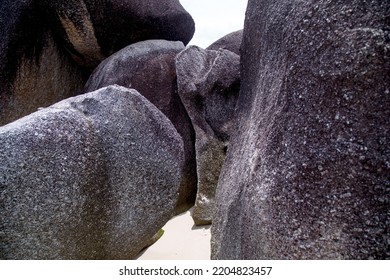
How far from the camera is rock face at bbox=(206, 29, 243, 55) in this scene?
4.14 m

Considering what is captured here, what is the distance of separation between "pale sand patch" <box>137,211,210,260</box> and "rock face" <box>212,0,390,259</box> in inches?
39.0

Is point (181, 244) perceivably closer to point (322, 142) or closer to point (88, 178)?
point (88, 178)

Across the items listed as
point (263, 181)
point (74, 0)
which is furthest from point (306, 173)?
point (74, 0)

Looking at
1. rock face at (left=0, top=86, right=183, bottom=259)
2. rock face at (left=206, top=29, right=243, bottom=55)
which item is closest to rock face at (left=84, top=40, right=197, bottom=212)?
rock face at (left=206, top=29, right=243, bottom=55)

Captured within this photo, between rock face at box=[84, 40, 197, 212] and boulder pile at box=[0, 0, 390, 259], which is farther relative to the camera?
rock face at box=[84, 40, 197, 212]

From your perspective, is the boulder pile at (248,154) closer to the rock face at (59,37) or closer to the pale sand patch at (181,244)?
the pale sand patch at (181,244)

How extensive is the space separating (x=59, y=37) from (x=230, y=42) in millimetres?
2014

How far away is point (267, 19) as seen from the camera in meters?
1.66

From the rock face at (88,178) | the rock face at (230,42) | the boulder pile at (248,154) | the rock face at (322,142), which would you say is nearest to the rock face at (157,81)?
the boulder pile at (248,154)

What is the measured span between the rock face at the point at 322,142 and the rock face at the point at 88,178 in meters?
0.79

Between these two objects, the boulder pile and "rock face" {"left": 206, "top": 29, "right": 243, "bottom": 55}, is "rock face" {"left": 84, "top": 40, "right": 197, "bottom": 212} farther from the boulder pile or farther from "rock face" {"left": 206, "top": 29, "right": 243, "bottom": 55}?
"rock face" {"left": 206, "top": 29, "right": 243, "bottom": 55}

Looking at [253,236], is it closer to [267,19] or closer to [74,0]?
[267,19]
